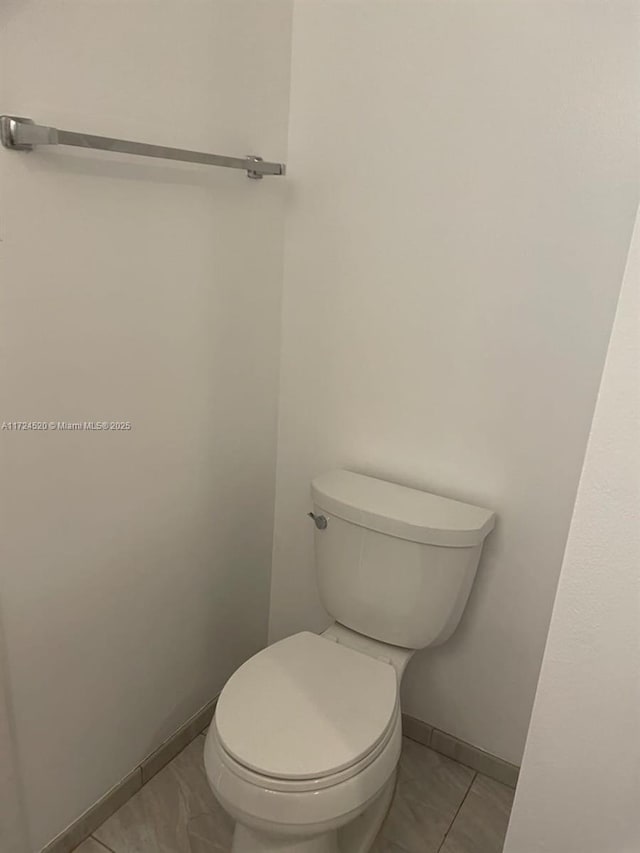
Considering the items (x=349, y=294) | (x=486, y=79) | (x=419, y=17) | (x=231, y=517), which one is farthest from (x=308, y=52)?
(x=231, y=517)

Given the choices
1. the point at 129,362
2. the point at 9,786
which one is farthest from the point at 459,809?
the point at 129,362

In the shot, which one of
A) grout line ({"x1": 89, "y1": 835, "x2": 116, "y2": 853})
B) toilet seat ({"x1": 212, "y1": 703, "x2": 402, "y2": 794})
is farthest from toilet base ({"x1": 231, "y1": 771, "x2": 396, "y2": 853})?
grout line ({"x1": 89, "y1": 835, "x2": 116, "y2": 853})

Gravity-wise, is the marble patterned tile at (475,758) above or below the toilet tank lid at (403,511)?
below

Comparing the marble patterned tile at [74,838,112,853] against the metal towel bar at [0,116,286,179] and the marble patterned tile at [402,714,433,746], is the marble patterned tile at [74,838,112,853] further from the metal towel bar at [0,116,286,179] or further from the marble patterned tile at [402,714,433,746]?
the metal towel bar at [0,116,286,179]

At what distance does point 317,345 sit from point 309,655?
2.44 ft

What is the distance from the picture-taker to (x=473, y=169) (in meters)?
1.42

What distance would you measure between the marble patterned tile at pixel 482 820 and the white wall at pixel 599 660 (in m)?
0.88

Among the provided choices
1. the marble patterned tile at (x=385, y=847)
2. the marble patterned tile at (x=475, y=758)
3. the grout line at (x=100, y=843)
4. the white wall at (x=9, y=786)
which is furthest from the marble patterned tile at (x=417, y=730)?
the white wall at (x=9, y=786)

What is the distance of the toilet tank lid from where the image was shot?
1460 millimetres

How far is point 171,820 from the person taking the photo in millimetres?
1598

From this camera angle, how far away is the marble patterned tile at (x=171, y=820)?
1537 mm

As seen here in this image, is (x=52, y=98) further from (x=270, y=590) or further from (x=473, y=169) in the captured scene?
(x=270, y=590)

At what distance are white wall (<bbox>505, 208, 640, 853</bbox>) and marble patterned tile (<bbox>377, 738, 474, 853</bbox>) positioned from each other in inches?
34.9

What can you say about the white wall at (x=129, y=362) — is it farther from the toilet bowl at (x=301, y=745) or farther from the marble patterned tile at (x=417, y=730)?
the marble patterned tile at (x=417, y=730)
